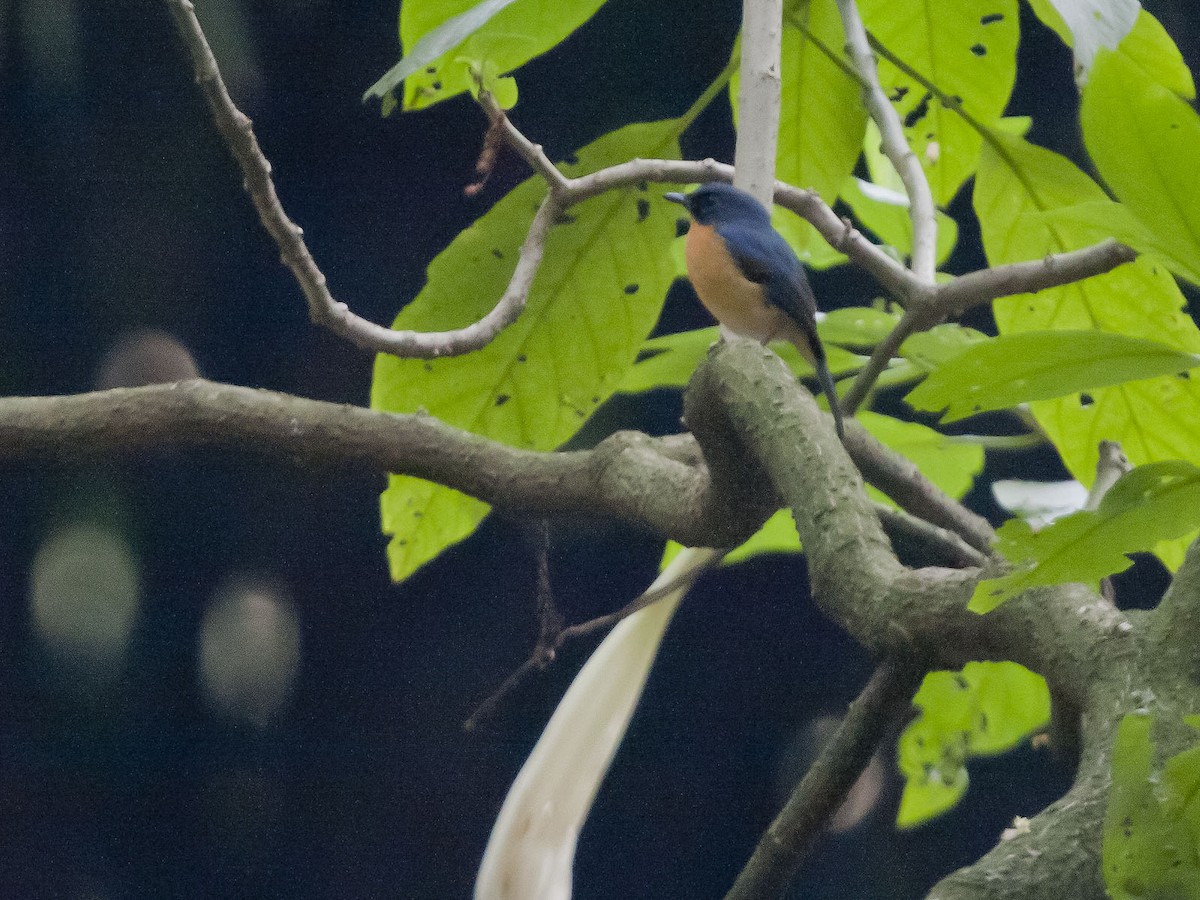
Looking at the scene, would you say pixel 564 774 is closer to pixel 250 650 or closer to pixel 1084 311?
pixel 250 650

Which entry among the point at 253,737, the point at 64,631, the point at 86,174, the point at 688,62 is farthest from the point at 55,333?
the point at 688,62

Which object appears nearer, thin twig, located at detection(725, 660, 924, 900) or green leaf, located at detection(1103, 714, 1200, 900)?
green leaf, located at detection(1103, 714, 1200, 900)

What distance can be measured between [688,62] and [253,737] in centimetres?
68

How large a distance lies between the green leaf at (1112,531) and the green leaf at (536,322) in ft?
1.81

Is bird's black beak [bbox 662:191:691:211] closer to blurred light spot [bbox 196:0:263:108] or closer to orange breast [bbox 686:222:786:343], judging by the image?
orange breast [bbox 686:222:786:343]


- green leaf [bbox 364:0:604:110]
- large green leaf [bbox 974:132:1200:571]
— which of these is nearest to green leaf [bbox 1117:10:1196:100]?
large green leaf [bbox 974:132:1200:571]

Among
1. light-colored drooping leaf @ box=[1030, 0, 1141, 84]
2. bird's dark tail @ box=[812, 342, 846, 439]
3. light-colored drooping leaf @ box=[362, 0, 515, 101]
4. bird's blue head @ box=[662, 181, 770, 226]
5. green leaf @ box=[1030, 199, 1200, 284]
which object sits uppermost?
light-colored drooping leaf @ box=[362, 0, 515, 101]

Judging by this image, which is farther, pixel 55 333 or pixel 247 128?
pixel 55 333

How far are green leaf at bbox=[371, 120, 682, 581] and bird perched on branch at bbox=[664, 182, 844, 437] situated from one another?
0.10ft

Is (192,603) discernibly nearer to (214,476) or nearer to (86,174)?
(214,476)

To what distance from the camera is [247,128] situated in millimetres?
478

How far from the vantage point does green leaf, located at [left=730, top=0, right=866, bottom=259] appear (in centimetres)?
79

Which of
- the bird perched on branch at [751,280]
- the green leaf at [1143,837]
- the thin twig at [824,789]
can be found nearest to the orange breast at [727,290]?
the bird perched on branch at [751,280]

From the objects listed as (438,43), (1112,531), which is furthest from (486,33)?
(1112,531)
